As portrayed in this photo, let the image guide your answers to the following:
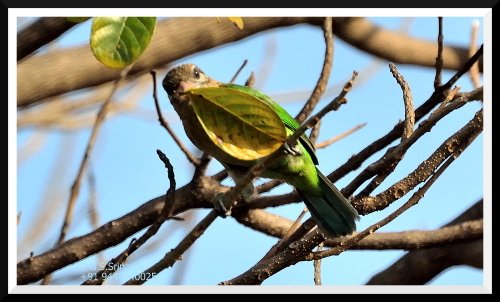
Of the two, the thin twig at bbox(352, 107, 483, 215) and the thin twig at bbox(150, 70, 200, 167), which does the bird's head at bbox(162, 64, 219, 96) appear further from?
the thin twig at bbox(352, 107, 483, 215)

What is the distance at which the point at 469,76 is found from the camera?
238 cm

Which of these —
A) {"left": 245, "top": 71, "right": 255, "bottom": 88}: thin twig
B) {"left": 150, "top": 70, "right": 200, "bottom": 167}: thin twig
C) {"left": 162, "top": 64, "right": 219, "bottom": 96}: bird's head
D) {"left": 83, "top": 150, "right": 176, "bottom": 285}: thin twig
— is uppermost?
{"left": 245, "top": 71, "right": 255, "bottom": 88}: thin twig

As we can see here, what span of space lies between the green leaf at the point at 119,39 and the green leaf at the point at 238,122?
16cm

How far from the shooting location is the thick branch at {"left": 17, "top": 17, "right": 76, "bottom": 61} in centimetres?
239

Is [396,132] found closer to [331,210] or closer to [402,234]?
[331,210]

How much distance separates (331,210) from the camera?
2139mm

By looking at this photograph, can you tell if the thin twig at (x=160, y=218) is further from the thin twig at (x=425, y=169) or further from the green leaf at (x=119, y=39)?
the thin twig at (x=425, y=169)

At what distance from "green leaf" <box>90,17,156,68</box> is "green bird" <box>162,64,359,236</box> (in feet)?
0.46

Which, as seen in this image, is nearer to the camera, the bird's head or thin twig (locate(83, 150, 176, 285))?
thin twig (locate(83, 150, 176, 285))

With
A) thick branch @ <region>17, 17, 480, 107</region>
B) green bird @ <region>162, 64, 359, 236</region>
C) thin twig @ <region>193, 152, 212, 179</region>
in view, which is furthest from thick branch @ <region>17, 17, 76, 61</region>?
thin twig @ <region>193, 152, 212, 179</region>

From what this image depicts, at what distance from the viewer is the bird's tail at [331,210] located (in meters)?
2.07

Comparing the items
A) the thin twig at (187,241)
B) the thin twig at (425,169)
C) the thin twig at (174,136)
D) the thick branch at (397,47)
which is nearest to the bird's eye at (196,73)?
the thin twig at (174,136)

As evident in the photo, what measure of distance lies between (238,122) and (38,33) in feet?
3.64

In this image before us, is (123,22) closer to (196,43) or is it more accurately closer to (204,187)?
(204,187)
